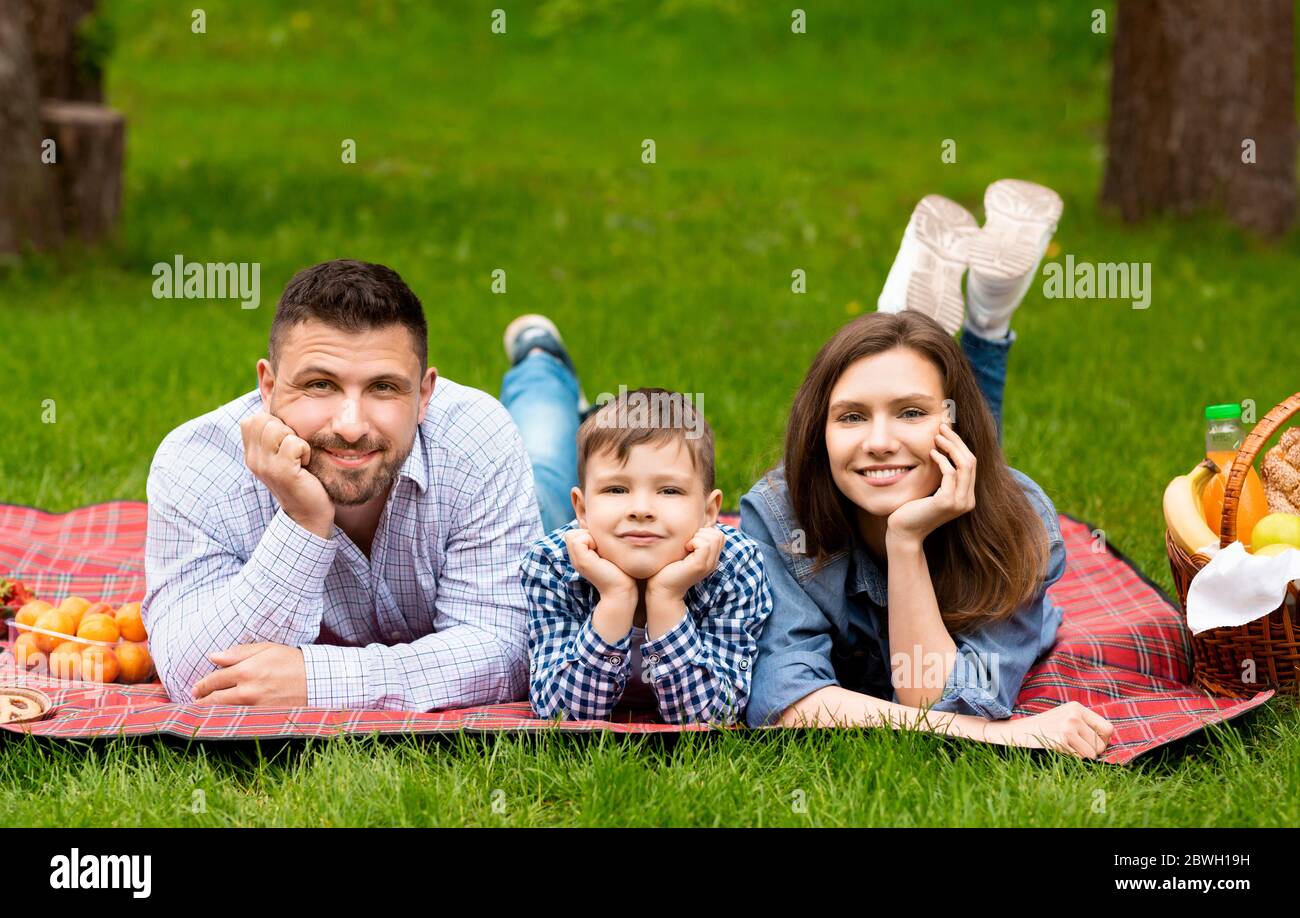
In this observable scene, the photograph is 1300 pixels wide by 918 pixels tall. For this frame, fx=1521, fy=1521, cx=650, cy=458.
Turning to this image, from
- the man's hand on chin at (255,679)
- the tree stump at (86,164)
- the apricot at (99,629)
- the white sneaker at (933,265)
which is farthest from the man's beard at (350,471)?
the tree stump at (86,164)

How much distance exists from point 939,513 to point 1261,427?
2.82ft

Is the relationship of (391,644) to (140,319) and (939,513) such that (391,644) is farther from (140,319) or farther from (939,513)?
(140,319)

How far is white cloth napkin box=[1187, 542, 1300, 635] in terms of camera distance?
3596 millimetres

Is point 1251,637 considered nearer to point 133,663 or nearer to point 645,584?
point 645,584

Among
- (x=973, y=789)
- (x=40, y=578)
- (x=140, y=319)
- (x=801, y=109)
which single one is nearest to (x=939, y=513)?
(x=973, y=789)

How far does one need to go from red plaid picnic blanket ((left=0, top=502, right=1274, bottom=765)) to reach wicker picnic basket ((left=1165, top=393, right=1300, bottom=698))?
0.09 metres

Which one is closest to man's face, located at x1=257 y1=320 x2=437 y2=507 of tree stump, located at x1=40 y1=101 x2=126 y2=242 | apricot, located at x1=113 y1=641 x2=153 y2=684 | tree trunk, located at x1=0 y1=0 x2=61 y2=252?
apricot, located at x1=113 y1=641 x2=153 y2=684

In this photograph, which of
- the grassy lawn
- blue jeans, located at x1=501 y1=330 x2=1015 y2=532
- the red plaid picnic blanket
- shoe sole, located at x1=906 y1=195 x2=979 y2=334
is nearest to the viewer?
the grassy lawn

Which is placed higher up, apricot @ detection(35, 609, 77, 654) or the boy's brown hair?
the boy's brown hair

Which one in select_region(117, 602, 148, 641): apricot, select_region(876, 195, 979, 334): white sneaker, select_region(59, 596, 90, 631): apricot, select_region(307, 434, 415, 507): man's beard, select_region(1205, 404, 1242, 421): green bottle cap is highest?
select_region(876, 195, 979, 334): white sneaker

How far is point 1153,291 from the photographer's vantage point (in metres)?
9.09

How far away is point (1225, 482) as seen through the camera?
3863 millimetres

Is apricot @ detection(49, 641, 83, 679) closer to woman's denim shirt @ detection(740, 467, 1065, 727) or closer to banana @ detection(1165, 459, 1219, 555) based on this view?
woman's denim shirt @ detection(740, 467, 1065, 727)

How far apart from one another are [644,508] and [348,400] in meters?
0.74
